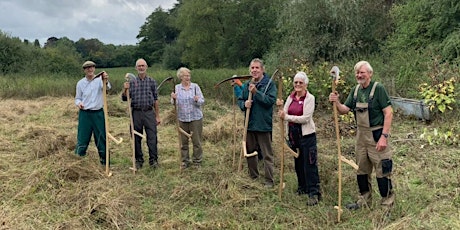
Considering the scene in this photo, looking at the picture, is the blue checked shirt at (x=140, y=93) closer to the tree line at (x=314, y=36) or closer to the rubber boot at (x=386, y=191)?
the rubber boot at (x=386, y=191)

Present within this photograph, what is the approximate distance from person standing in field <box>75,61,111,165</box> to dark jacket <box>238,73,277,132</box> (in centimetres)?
193


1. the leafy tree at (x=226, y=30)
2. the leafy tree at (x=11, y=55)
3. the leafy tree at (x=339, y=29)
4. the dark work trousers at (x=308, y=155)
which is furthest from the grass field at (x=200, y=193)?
the leafy tree at (x=226, y=30)

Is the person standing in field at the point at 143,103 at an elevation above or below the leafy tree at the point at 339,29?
below

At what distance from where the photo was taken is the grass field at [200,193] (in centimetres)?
348

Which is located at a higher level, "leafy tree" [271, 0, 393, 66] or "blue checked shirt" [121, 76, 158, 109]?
"leafy tree" [271, 0, 393, 66]

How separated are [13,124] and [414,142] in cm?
787

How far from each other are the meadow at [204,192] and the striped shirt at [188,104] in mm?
698

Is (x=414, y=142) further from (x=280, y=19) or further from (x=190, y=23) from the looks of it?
(x=190, y=23)

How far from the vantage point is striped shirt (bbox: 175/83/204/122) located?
5090 millimetres

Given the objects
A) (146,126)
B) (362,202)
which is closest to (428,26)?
(362,202)

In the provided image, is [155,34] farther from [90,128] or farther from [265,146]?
[265,146]

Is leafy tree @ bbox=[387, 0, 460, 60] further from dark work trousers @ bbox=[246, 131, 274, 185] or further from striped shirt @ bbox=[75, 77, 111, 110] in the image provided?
striped shirt @ bbox=[75, 77, 111, 110]

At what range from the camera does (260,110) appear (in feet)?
14.1

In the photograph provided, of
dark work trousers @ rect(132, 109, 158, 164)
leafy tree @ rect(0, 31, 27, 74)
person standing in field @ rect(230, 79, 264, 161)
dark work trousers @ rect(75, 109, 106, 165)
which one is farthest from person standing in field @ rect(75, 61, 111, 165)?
leafy tree @ rect(0, 31, 27, 74)
